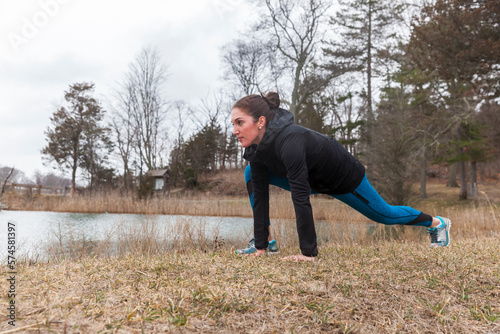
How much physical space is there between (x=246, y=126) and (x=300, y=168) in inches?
22.3

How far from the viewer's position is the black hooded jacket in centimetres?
255

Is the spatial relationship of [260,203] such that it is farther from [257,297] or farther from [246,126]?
[257,297]

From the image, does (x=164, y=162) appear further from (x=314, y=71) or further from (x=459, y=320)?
(x=459, y=320)

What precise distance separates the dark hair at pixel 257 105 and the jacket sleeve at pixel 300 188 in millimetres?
349

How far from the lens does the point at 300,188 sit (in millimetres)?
2531

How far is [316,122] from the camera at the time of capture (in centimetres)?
2477

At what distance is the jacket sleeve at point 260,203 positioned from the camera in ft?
10.2

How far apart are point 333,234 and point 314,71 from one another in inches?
575

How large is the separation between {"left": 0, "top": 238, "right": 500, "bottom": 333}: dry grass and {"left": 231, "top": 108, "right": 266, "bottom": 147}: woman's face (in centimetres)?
98

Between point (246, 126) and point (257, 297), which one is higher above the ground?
point (246, 126)

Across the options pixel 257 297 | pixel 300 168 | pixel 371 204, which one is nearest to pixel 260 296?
pixel 257 297

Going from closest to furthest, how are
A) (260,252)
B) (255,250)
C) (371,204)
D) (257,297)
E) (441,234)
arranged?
(257,297)
(260,252)
(371,204)
(255,250)
(441,234)

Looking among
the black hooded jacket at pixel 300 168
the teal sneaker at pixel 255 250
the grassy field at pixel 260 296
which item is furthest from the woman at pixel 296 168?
the grassy field at pixel 260 296

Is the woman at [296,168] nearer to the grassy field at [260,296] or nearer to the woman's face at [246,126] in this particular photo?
the woman's face at [246,126]
